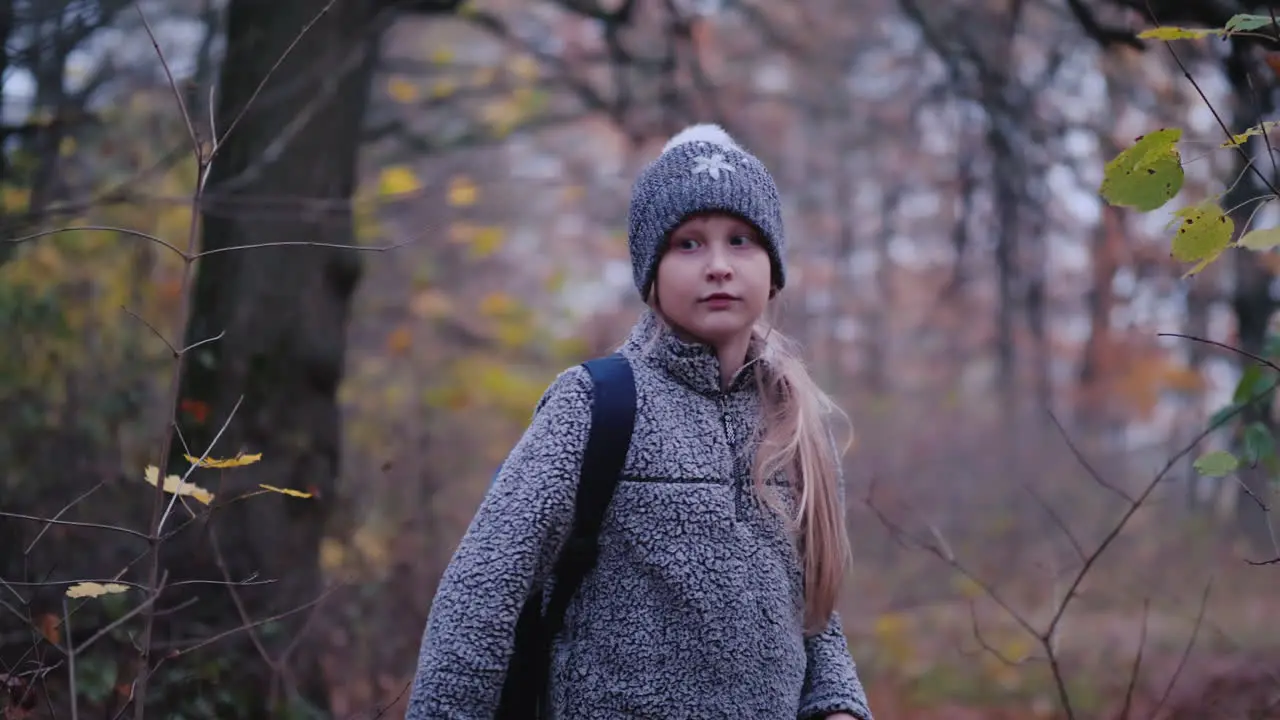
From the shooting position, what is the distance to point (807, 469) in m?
2.36

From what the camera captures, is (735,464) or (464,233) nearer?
(735,464)

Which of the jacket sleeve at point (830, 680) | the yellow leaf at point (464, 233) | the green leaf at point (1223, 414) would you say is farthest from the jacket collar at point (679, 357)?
the yellow leaf at point (464, 233)

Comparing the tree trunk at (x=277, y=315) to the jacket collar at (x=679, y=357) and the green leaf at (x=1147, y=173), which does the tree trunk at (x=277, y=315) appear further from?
the green leaf at (x=1147, y=173)

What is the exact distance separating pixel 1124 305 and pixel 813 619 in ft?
43.5

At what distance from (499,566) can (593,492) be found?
22 centimetres

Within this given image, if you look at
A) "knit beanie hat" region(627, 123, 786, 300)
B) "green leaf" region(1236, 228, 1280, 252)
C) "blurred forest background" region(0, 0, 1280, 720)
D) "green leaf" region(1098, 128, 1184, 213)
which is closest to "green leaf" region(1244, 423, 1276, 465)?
"blurred forest background" region(0, 0, 1280, 720)

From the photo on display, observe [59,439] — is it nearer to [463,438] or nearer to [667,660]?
[667,660]

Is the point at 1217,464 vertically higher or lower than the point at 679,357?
lower

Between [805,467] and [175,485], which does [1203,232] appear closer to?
[805,467]

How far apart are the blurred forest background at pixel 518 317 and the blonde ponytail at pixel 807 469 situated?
478 millimetres

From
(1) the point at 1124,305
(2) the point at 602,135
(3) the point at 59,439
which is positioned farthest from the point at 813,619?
(2) the point at 602,135

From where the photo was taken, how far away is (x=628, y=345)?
2.40 metres

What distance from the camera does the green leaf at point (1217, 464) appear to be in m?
2.48

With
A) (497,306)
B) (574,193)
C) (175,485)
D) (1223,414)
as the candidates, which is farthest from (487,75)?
(175,485)
